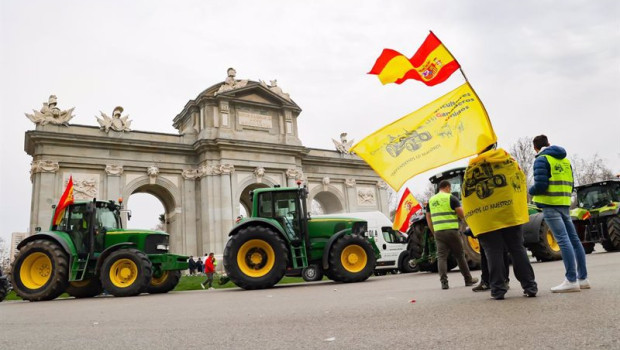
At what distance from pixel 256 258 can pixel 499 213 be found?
643 cm

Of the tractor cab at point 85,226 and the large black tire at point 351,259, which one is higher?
the tractor cab at point 85,226

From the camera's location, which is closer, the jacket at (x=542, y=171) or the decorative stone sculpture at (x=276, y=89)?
the jacket at (x=542, y=171)

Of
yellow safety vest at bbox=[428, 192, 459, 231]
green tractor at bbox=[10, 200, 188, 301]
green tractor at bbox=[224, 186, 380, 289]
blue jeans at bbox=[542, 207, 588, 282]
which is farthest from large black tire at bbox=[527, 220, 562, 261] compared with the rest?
green tractor at bbox=[10, 200, 188, 301]

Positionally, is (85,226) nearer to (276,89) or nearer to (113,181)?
(113,181)

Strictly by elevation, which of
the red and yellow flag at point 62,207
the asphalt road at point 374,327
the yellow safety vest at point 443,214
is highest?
the red and yellow flag at point 62,207

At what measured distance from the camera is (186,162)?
93.5 ft

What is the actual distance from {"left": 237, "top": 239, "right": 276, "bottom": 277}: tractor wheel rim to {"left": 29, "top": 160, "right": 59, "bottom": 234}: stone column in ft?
57.5

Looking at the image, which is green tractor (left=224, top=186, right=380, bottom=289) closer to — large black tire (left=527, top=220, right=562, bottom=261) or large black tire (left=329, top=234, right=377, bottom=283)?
large black tire (left=329, top=234, right=377, bottom=283)

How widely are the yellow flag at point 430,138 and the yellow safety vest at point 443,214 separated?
1.99m

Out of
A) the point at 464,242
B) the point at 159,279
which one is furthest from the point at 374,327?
the point at 159,279

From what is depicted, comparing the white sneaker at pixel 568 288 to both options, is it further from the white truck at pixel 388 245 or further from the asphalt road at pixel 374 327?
the white truck at pixel 388 245

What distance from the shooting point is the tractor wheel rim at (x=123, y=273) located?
10.9 m

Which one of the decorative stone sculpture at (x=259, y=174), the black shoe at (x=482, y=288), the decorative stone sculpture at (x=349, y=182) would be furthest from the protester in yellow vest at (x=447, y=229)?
the decorative stone sculpture at (x=349, y=182)

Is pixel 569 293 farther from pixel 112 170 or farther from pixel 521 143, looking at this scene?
pixel 521 143
